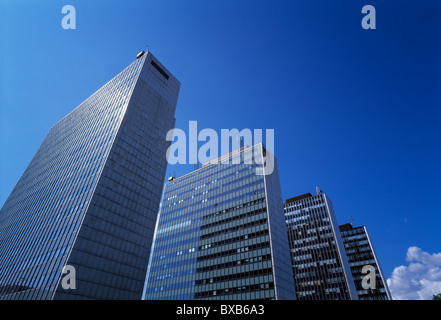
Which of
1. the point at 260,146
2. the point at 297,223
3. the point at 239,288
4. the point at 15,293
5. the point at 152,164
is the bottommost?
the point at 15,293

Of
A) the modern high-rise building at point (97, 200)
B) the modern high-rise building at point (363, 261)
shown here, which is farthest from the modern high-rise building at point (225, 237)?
the modern high-rise building at point (363, 261)

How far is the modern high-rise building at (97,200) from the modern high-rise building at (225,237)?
92.0 ft

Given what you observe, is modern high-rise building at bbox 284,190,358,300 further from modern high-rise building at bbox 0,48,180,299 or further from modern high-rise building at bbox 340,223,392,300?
modern high-rise building at bbox 0,48,180,299

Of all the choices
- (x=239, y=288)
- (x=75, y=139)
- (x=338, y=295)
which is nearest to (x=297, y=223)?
(x=338, y=295)

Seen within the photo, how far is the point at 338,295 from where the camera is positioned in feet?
352

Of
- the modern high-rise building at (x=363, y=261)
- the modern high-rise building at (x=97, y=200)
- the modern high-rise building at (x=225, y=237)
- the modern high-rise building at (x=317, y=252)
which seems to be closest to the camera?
the modern high-rise building at (x=97, y=200)

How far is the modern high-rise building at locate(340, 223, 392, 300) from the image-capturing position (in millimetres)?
124812

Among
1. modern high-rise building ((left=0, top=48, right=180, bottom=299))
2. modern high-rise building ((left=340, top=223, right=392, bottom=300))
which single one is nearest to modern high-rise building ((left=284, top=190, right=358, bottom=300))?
modern high-rise building ((left=340, top=223, right=392, bottom=300))

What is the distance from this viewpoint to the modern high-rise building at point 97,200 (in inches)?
2194

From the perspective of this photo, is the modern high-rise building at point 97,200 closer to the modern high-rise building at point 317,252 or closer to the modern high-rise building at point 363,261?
the modern high-rise building at point 317,252

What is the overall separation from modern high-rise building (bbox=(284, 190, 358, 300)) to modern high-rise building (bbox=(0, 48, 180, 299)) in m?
80.7

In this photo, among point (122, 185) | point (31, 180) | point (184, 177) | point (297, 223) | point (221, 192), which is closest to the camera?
point (122, 185)
